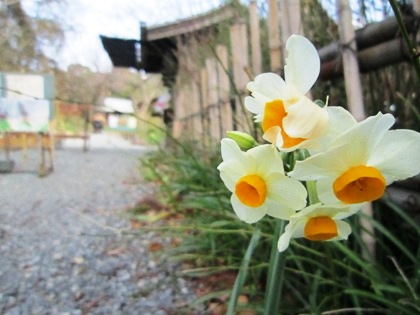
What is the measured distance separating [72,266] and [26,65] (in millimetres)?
8820

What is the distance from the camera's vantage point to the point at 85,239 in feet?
5.76

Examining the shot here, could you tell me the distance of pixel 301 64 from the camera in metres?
0.29

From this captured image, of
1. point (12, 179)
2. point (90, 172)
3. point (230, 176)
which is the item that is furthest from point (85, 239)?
point (90, 172)

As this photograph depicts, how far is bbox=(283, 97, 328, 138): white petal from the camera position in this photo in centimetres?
25

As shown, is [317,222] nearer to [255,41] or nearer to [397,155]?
[397,155]

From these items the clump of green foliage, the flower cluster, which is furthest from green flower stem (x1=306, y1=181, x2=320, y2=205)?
the clump of green foliage

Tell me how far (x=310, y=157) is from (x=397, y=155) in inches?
2.7

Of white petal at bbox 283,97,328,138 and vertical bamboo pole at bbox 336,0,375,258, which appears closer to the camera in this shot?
white petal at bbox 283,97,328,138

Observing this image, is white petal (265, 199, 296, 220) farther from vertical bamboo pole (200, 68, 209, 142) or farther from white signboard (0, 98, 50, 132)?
white signboard (0, 98, 50, 132)

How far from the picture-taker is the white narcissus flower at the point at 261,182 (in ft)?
0.98

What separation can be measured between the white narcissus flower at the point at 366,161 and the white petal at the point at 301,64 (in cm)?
6

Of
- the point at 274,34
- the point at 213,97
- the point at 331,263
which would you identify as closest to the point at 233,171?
the point at 331,263

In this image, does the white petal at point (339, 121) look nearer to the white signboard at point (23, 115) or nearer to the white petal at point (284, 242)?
the white petal at point (284, 242)

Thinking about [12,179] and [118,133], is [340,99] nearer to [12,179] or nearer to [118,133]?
[12,179]
